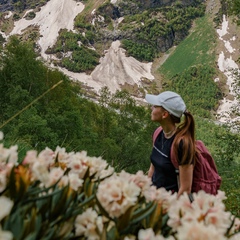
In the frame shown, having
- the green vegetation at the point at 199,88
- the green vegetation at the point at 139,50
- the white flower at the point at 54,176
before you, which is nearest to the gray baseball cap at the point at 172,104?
the white flower at the point at 54,176

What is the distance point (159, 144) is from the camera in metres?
3.17

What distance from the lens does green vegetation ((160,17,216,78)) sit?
439ft

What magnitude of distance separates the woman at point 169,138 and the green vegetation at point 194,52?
13011 centimetres

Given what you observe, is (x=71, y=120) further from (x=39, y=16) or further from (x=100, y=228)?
(x=39, y=16)

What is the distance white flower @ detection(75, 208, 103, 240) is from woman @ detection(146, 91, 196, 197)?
1593 millimetres

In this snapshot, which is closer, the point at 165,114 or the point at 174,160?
the point at 174,160

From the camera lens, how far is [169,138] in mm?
3061

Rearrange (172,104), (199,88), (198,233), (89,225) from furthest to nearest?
1. (199,88)
2. (172,104)
3. (89,225)
4. (198,233)

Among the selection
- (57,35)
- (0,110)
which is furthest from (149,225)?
(57,35)

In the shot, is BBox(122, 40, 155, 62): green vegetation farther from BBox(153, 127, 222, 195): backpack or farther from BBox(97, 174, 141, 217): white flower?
BBox(97, 174, 141, 217): white flower

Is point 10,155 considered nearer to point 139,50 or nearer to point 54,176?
point 54,176

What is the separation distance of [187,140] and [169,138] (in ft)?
0.83

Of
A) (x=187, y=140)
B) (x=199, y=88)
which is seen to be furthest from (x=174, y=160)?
(x=199, y=88)

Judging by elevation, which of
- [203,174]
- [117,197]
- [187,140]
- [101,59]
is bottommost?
[101,59]
